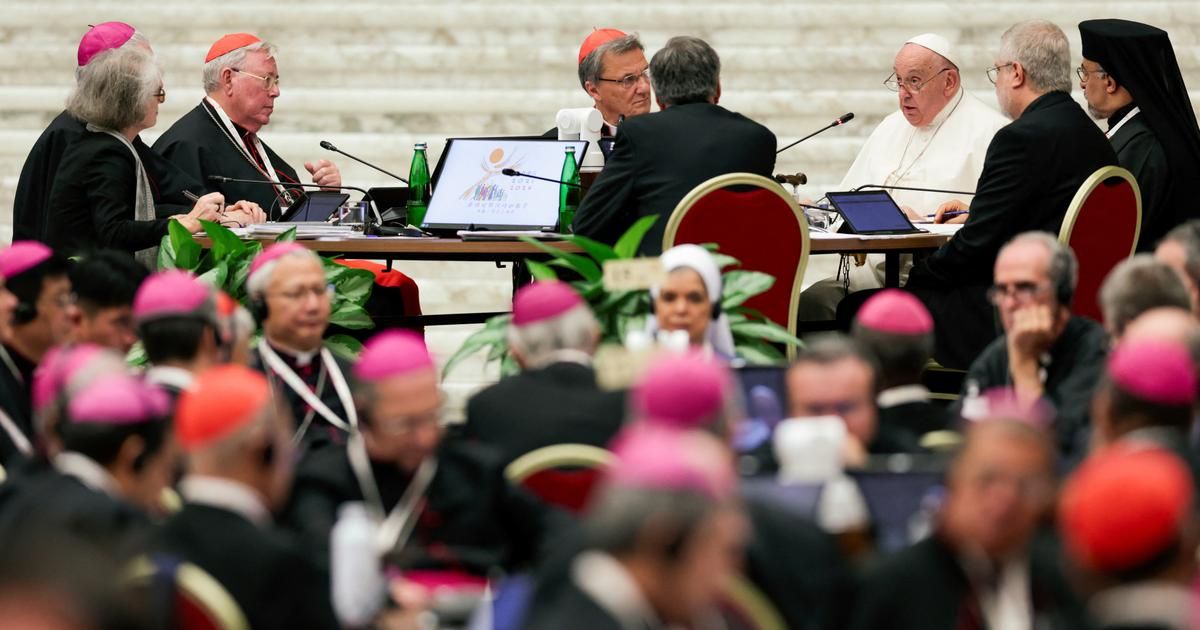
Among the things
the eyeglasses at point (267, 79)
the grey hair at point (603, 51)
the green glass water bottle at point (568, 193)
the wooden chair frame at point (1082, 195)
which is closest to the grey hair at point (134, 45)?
the eyeglasses at point (267, 79)

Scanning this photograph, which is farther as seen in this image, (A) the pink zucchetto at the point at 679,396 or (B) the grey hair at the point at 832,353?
(B) the grey hair at the point at 832,353

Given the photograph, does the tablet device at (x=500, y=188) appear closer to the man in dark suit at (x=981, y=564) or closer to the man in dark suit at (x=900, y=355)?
the man in dark suit at (x=900, y=355)

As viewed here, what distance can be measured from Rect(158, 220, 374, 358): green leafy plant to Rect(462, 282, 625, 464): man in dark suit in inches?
67.2

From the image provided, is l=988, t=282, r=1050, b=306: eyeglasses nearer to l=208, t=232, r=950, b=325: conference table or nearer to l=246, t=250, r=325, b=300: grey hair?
l=208, t=232, r=950, b=325: conference table

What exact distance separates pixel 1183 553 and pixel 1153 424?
2.51 feet

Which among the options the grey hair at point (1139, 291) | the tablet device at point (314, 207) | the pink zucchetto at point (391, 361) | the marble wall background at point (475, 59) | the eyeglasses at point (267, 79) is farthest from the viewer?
the marble wall background at point (475, 59)

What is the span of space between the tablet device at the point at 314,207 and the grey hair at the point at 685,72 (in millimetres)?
1128

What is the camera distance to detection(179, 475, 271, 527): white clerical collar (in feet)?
8.52

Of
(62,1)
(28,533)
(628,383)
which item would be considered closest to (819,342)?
(628,383)

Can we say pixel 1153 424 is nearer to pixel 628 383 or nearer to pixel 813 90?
pixel 628 383

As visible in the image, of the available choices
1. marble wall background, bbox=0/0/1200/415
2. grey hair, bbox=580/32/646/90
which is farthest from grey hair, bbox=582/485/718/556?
marble wall background, bbox=0/0/1200/415

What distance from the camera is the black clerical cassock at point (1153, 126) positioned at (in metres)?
6.47

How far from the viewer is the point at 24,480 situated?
2945 millimetres

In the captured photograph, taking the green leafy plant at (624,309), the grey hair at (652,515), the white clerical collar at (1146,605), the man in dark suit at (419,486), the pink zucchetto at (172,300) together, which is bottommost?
the green leafy plant at (624,309)
